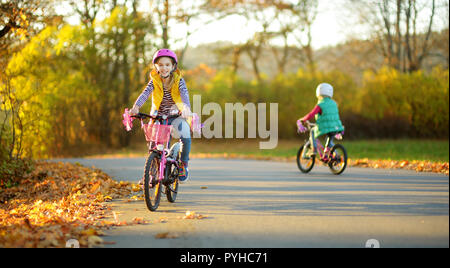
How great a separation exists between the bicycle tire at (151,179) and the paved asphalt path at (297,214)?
0.51ft

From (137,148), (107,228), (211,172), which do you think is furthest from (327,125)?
(137,148)

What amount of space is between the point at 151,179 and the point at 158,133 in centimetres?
57

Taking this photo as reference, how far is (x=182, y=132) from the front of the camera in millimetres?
6742

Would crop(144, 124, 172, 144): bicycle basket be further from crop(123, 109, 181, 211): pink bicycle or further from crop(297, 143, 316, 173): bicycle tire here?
crop(297, 143, 316, 173): bicycle tire

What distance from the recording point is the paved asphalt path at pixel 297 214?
4.70m

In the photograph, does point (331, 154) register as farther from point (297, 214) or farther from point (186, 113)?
point (186, 113)

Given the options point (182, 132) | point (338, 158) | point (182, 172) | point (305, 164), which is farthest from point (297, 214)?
point (305, 164)

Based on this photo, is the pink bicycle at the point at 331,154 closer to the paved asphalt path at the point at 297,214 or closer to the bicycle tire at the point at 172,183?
the paved asphalt path at the point at 297,214

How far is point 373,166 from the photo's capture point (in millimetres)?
13031

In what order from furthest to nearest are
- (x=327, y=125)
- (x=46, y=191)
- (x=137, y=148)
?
(x=137, y=148), (x=327, y=125), (x=46, y=191)

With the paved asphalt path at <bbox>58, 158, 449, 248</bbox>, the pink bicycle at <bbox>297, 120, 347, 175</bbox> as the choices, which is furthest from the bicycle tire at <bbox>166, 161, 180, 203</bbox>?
the pink bicycle at <bbox>297, 120, 347, 175</bbox>
